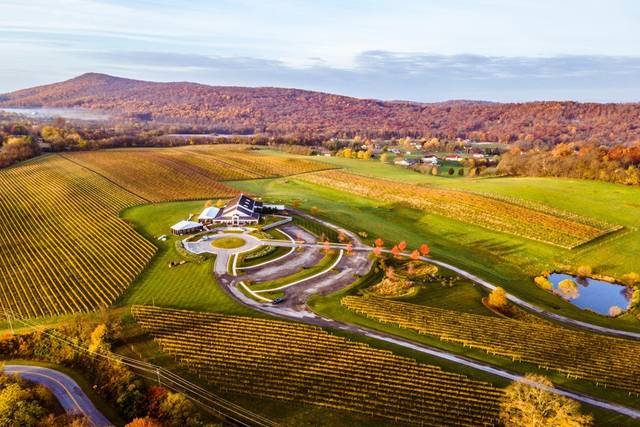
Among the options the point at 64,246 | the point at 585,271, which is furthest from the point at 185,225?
the point at 585,271

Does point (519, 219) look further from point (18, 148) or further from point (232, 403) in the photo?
point (18, 148)

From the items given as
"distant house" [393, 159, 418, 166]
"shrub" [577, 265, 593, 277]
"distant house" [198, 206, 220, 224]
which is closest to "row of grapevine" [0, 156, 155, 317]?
"distant house" [198, 206, 220, 224]

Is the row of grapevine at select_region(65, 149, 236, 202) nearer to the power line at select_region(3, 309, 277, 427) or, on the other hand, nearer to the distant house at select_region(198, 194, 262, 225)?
the distant house at select_region(198, 194, 262, 225)

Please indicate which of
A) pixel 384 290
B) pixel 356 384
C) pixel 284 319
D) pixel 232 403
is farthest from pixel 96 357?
pixel 384 290

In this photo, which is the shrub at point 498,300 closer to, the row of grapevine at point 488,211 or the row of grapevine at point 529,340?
the row of grapevine at point 529,340

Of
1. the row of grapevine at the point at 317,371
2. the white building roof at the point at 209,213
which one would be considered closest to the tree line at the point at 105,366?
the row of grapevine at the point at 317,371

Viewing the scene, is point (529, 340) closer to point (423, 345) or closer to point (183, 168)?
point (423, 345)

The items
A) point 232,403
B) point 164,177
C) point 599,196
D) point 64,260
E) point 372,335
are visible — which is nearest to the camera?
point 232,403
